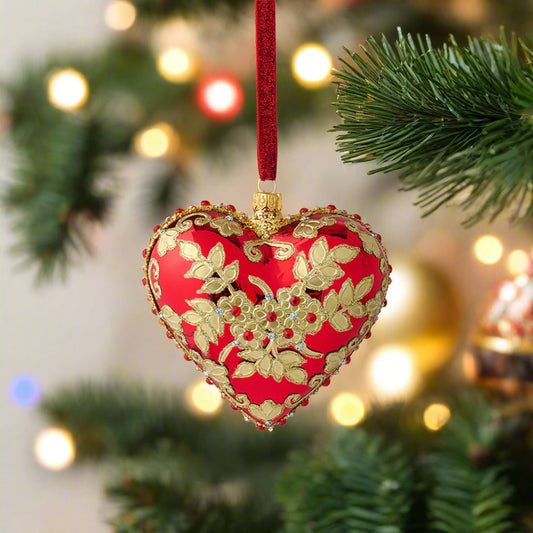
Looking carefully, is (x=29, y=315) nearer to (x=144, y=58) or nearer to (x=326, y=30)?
(x=144, y=58)

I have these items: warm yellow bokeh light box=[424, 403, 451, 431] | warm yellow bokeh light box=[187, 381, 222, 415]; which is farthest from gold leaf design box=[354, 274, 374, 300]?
warm yellow bokeh light box=[187, 381, 222, 415]

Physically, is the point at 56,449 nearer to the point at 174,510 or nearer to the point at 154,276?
the point at 174,510

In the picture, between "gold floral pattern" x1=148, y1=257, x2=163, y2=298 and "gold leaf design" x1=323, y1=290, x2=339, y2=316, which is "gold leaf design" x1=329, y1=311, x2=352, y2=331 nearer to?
"gold leaf design" x1=323, y1=290, x2=339, y2=316

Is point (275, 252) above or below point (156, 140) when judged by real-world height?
below

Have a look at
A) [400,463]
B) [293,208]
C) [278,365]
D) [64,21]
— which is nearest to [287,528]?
[400,463]

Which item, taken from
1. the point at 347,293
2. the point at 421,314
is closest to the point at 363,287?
the point at 347,293

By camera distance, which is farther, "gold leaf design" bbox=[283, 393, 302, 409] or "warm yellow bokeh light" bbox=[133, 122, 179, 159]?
"warm yellow bokeh light" bbox=[133, 122, 179, 159]

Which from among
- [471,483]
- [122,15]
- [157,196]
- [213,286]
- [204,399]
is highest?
[122,15]
